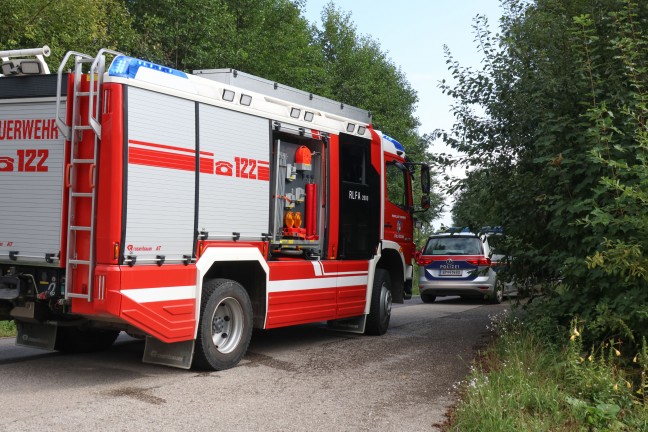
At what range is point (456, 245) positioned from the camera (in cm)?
1869

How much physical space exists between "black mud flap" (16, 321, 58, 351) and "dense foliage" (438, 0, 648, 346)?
5552 millimetres

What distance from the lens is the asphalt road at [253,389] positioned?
597 cm

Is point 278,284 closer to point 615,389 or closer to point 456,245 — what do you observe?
point 615,389

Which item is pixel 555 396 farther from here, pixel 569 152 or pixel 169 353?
pixel 169 353

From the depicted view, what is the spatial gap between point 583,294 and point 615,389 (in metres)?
2.04

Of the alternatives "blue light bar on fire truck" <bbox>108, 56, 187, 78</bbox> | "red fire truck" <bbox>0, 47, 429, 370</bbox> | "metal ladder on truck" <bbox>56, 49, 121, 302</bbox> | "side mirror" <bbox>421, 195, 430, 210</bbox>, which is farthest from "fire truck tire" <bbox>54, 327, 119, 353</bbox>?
"side mirror" <bbox>421, 195, 430, 210</bbox>

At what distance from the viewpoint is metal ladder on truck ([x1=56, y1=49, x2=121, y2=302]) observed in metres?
6.79

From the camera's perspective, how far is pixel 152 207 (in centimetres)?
706

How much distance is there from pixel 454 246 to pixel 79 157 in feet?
42.7

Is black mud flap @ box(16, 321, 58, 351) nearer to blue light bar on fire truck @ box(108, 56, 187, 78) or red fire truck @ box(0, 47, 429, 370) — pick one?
red fire truck @ box(0, 47, 429, 370)

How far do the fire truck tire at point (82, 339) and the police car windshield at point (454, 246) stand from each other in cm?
1082

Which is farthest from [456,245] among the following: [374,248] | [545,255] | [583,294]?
[583,294]

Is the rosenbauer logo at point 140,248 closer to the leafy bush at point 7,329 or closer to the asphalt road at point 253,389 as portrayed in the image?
the asphalt road at point 253,389

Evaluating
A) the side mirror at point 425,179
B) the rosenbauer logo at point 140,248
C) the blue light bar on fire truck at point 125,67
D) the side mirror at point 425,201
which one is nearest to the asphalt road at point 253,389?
the rosenbauer logo at point 140,248
